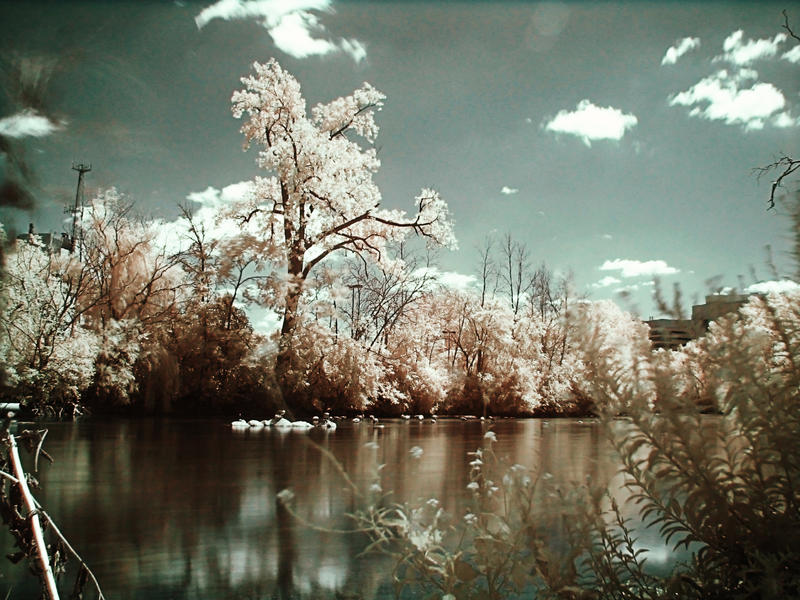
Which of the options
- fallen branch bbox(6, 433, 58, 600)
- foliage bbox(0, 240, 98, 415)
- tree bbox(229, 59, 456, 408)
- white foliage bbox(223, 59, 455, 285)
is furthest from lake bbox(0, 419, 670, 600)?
white foliage bbox(223, 59, 455, 285)

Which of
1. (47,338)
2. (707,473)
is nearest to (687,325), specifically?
(707,473)

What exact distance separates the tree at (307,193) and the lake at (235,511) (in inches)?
265

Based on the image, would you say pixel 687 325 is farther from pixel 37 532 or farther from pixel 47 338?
pixel 47 338

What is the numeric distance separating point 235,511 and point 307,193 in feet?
30.9

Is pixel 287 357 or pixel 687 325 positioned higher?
pixel 287 357

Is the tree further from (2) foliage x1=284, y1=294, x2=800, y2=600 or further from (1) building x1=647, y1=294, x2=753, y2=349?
(1) building x1=647, y1=294, x2=753, y2=349

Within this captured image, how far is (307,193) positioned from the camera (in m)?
11.4

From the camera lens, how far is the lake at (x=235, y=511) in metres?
1.64

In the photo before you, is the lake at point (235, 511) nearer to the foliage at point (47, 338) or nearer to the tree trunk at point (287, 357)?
the foliage at point (47, 338)

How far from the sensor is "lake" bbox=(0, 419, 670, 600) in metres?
1.64

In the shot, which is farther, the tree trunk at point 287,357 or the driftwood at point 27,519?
the tree trunk at point 287,357

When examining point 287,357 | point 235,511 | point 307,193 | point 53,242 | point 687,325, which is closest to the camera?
point 687,325

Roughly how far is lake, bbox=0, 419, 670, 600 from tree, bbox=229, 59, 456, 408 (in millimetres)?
6720

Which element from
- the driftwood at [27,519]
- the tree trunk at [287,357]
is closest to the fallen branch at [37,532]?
the driftwood at [27,519]
